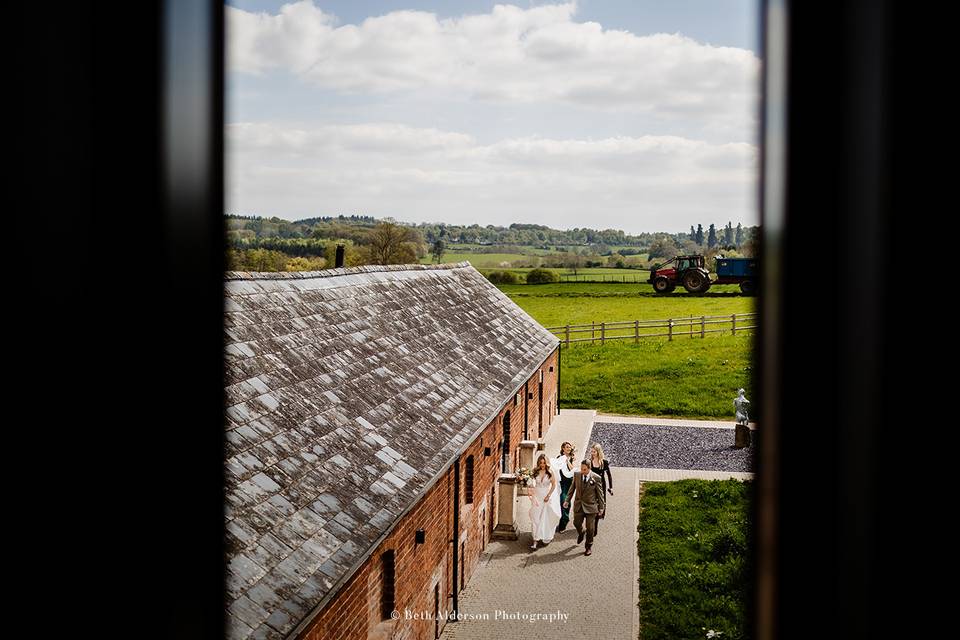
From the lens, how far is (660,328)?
36.2 metres

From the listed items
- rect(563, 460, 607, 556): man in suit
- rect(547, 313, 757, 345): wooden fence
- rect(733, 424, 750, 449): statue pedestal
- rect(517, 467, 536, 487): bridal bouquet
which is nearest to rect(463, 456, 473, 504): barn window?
rect(517, 467, 536, 487): bridal bouquet

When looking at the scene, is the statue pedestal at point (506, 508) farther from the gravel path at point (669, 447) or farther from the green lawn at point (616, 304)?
the green lawn at point (616, 304)

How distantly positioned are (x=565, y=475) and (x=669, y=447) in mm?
7525

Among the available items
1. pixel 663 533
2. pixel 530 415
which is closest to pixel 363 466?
pixel 663 533

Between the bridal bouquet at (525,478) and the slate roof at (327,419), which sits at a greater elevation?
the slate roof at (327,419)

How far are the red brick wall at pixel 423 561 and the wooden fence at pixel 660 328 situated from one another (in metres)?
21.1

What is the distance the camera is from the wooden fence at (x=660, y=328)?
1391 inches
